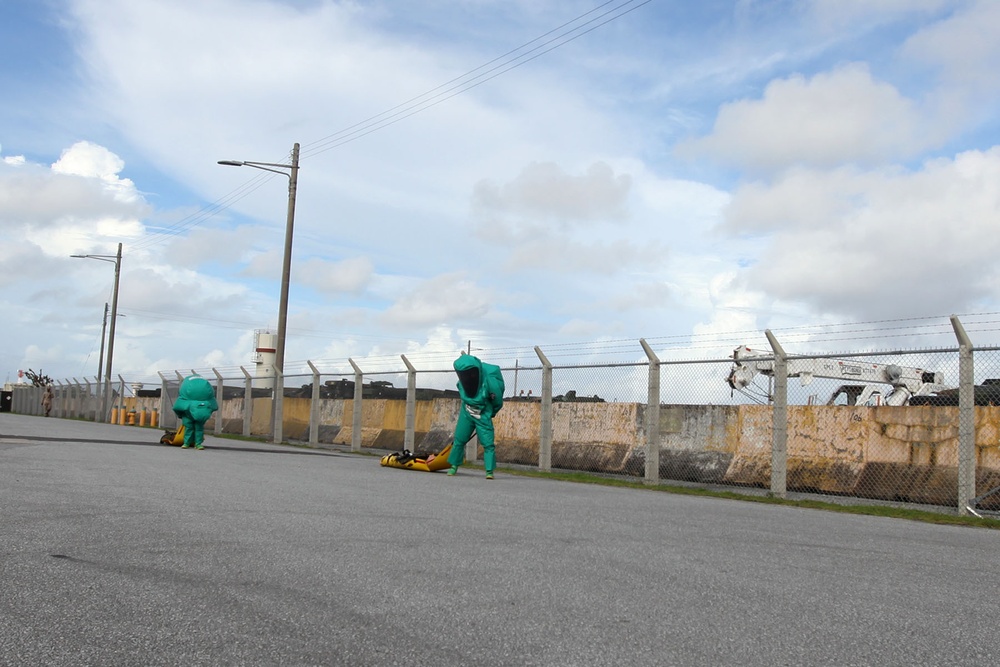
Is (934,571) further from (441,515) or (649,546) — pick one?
(441,515)

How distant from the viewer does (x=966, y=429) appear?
1080 centimetres

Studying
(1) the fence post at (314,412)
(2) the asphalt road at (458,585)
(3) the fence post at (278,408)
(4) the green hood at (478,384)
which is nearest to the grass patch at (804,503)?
(2) the asphalt road at (458,585)

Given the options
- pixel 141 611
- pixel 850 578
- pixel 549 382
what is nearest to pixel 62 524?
pixel 141 611

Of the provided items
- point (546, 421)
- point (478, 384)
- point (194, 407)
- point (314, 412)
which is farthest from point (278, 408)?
point (478, 384)

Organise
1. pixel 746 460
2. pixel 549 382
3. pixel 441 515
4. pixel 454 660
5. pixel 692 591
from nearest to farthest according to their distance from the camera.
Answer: pixel 454 660
pixel 692 591
pixel 441 515
pixel 746 460
pixel 549 382

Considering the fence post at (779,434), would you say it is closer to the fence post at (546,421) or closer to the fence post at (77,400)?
the fence post at (546,421)

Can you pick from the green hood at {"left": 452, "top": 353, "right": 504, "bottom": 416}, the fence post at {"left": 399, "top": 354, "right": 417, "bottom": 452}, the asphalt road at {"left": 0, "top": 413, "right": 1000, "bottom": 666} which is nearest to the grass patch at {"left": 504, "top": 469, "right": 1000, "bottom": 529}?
the asphalt road at {"left": 0, "top": 413, "right": 1000, "bottom": 666}

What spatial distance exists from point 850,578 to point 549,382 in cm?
1110

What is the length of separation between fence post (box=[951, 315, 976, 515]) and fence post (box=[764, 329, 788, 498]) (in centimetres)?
227

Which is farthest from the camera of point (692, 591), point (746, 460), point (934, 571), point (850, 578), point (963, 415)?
point (746, 460)

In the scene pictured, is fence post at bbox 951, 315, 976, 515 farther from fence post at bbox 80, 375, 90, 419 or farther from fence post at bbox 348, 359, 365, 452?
fence post at bbox 80, 375, 90, 419

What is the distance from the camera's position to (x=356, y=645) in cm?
363

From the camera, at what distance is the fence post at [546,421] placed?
16531 millimetres

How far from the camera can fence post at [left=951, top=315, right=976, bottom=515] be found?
10.7 m
